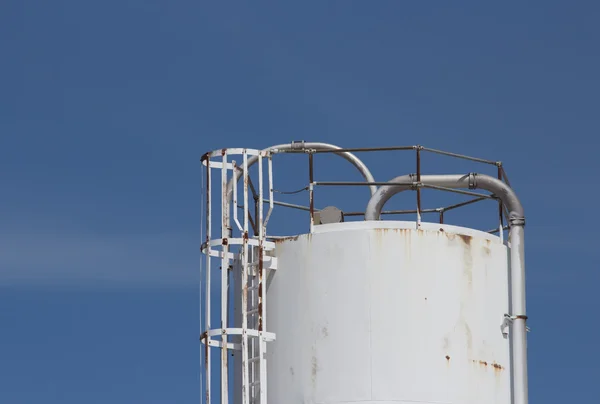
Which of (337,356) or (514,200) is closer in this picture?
(337,356)

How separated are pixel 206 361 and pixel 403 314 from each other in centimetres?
392

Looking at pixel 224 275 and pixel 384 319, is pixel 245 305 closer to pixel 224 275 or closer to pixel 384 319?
pixel 224 275

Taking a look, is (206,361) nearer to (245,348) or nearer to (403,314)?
(245,348)

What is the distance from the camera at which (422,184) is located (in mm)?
32375

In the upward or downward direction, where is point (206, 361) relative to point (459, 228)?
downward

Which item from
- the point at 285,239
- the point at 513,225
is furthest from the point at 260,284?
the point at 513,225

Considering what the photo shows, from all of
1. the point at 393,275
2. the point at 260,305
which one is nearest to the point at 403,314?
the point at 393,275

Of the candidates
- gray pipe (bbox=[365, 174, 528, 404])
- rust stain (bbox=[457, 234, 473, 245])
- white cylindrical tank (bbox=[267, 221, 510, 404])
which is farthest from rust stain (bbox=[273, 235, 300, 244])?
rust stain (bbox=[457, 234, 473, 245])

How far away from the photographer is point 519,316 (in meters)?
32.0

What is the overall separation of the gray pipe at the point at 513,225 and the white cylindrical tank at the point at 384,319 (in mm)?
297

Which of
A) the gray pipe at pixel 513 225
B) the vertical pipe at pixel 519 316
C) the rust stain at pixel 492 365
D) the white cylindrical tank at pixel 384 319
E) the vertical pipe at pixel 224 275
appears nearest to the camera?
the white cylindrical tank at pixel 384 319

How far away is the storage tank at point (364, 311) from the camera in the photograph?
30.7 metres

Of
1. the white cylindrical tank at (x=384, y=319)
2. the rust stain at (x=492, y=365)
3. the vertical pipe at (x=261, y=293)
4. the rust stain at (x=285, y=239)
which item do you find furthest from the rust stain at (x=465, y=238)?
the vertical pipe at (x=261, y=293)

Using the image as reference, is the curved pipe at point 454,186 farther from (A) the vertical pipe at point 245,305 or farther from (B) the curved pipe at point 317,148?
(A) the vertical pipe at point 245,305
